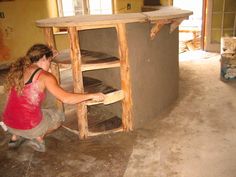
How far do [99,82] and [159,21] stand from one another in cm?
108

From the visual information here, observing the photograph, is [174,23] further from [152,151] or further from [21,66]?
[21,66]

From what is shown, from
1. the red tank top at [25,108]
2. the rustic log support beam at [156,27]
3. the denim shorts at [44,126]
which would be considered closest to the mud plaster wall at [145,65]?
the rustic log support beam at [156,27]

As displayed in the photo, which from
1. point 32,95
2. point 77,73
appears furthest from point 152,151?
point 32,95

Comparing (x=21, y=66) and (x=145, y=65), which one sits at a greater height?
(x=21, y=66)

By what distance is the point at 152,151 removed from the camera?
9.09 feet

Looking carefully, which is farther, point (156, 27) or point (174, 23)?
point (174, 23)

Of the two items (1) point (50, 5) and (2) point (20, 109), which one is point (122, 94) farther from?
(1) point (50, 5)

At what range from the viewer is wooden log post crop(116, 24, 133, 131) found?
9.34ft

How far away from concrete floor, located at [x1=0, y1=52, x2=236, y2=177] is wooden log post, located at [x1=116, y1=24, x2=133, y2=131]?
0.16 metres

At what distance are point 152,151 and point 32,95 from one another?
1.29m

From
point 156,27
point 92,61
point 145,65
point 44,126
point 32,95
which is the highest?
point 156,27

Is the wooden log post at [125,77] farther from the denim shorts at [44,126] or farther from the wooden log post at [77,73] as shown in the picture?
the denim shorts at [44,126]

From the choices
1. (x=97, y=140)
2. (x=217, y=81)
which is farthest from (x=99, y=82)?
(x=217, y=81)

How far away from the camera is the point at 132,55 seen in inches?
118
